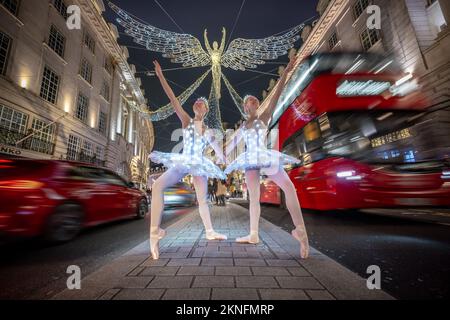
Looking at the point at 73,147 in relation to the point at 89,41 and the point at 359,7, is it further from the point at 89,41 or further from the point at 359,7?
the point at 359,7

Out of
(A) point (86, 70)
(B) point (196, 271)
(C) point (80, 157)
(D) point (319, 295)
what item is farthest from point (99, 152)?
(D) point (319, 295)

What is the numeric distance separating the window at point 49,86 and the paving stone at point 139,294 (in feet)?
61.2

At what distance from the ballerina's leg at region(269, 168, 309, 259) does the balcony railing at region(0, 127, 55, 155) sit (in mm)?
15562

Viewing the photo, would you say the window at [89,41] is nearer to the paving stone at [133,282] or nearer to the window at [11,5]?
the window at [11,5]

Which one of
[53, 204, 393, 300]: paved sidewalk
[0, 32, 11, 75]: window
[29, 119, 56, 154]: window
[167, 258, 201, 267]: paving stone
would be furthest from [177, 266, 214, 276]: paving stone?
[0, 32, 11, 75]: window

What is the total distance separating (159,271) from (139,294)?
481 millimetres

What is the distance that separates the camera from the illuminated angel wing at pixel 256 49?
783 cm

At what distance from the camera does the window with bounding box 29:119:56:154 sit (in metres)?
13.5

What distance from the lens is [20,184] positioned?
3.12 meters

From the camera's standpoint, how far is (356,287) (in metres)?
1.60

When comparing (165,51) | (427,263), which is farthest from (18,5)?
(427,263)

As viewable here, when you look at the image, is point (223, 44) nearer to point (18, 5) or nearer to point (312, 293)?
point (312, 293)

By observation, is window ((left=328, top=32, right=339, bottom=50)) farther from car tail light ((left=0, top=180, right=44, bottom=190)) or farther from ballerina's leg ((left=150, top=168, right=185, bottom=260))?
car tail light ((left=0, top=180, right=44, bottom=190))

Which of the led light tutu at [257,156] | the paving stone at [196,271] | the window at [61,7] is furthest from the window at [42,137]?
the paving stone at [196,271]
